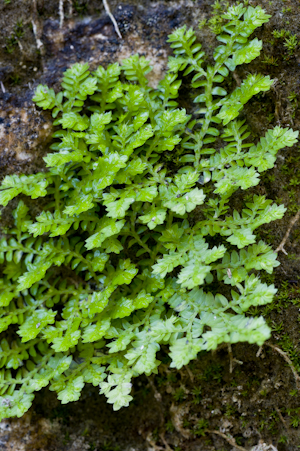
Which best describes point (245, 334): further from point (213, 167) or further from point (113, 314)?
point (213, 167)

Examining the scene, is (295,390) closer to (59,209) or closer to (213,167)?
(213,167)

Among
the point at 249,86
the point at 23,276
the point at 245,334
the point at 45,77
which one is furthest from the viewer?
the point at 45,77

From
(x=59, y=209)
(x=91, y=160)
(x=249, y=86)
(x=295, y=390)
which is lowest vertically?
(x=295, y=390)

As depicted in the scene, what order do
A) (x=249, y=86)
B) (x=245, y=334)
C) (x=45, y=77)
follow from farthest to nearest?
1. (x=45, y=77)
2. (x=249, y=86)
3. (x=245, y=334)

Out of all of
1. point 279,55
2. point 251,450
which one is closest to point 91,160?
point 279,55

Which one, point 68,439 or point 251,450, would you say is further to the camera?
point 68,439

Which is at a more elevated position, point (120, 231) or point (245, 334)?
point (120, 231)
